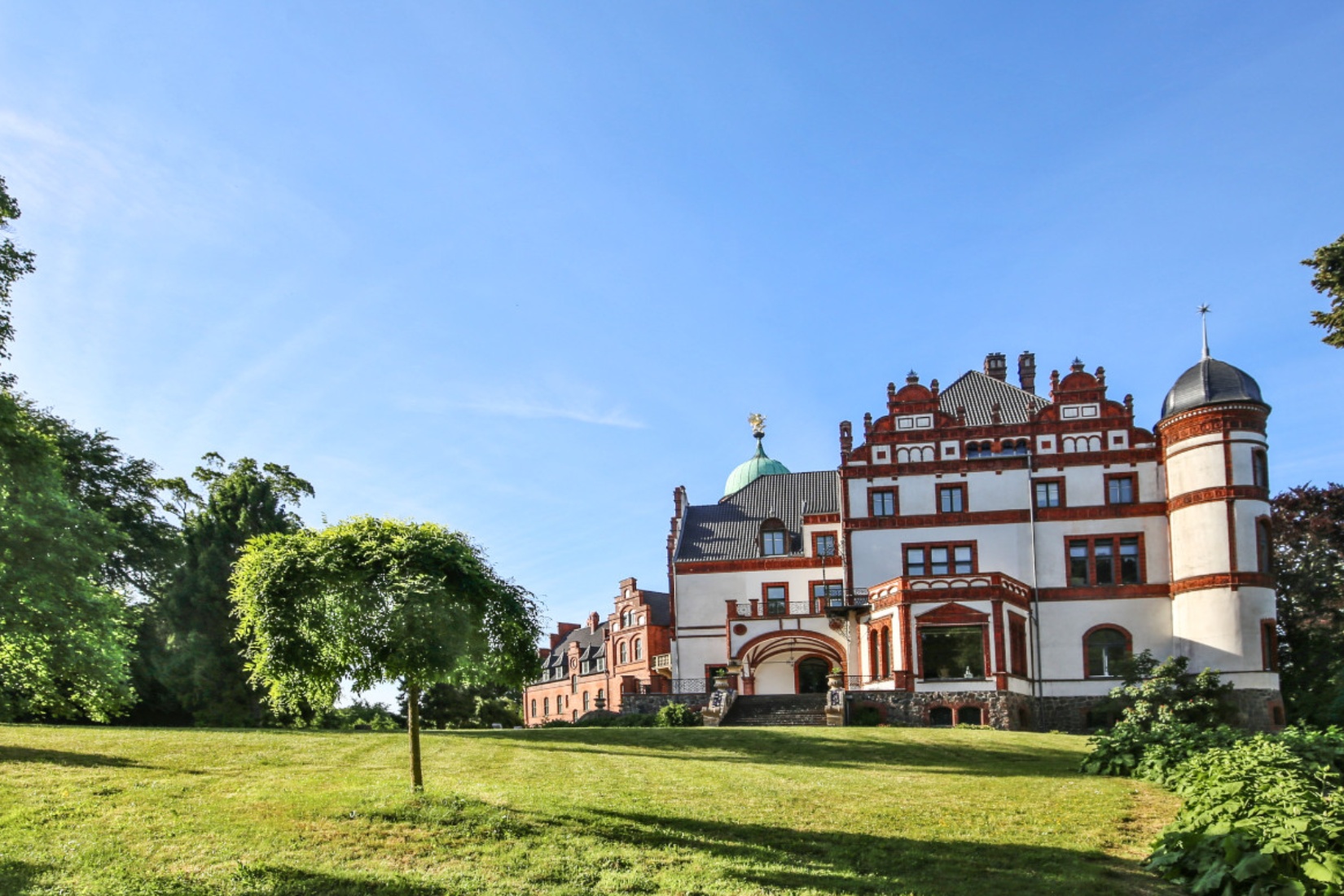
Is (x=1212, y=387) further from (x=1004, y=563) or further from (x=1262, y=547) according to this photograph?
(x=1004, y=563)

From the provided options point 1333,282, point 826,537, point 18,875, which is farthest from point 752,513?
point 18,875

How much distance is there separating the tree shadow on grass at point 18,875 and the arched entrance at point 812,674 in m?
38.3

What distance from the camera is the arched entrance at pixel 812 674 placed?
160ft

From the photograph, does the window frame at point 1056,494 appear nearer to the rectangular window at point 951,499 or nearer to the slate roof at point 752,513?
the rectangular window at point 951,499

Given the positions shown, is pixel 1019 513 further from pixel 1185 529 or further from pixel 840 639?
pixel 840 639

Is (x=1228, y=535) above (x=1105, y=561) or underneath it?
above

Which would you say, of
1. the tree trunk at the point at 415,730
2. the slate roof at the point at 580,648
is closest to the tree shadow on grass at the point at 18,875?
the tree trunk at the point at 415,730

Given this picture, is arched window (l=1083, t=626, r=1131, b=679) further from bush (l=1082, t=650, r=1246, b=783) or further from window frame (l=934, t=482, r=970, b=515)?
window frame (l=934, t=482, r=970, b=515)

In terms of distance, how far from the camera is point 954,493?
4509 centimetres

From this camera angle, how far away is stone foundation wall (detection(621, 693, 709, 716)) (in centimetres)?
4141

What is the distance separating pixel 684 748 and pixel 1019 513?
22639mm

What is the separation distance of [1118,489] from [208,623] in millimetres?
35272

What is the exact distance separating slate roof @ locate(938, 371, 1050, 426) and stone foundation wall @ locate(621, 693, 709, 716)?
612 inches

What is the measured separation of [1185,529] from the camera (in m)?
41.6
